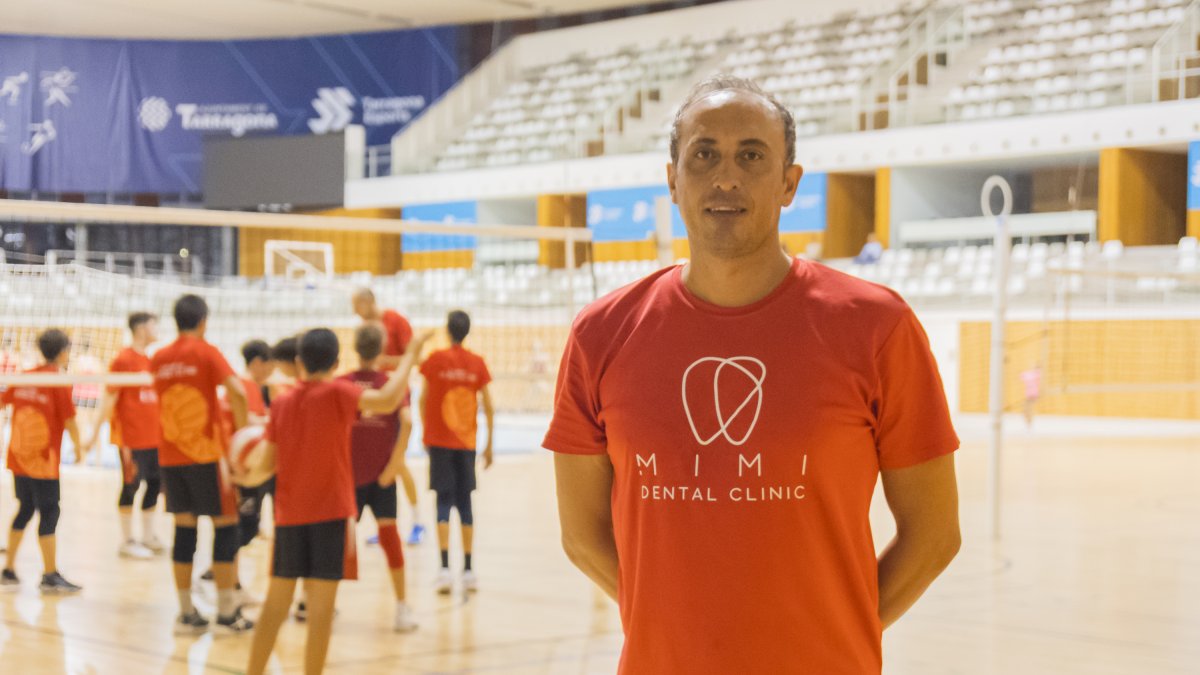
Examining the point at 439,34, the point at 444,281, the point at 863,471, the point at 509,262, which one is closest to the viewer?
the point at 863,471

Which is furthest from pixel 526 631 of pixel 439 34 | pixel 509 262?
pixel 439 34

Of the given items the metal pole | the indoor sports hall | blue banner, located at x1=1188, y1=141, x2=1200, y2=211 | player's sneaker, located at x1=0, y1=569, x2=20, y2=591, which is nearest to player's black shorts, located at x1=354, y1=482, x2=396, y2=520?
the indoor sports hall

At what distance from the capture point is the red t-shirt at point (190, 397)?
6266 millimetres

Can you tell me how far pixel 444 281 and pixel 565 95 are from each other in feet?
26.1

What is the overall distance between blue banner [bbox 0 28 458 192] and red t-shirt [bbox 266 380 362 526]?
24760 millimetres

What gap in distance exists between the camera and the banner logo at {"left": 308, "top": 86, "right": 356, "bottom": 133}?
29.5 meters

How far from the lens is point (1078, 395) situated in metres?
18.9

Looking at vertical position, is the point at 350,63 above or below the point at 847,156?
above

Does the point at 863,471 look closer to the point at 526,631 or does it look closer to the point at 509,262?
the point at 526,631

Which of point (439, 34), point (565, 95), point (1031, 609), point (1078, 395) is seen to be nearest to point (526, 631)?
point (1031, 609)

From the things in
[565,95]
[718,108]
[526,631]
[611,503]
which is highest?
[565,95]

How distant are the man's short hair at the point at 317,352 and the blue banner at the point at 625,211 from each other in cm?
1814

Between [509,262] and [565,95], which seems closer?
[509,262]

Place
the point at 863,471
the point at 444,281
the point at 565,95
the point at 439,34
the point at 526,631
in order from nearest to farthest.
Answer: the point at 863,471, the point at 526,631, the point at 444,281, the point at 565,95, the point at 439,34
